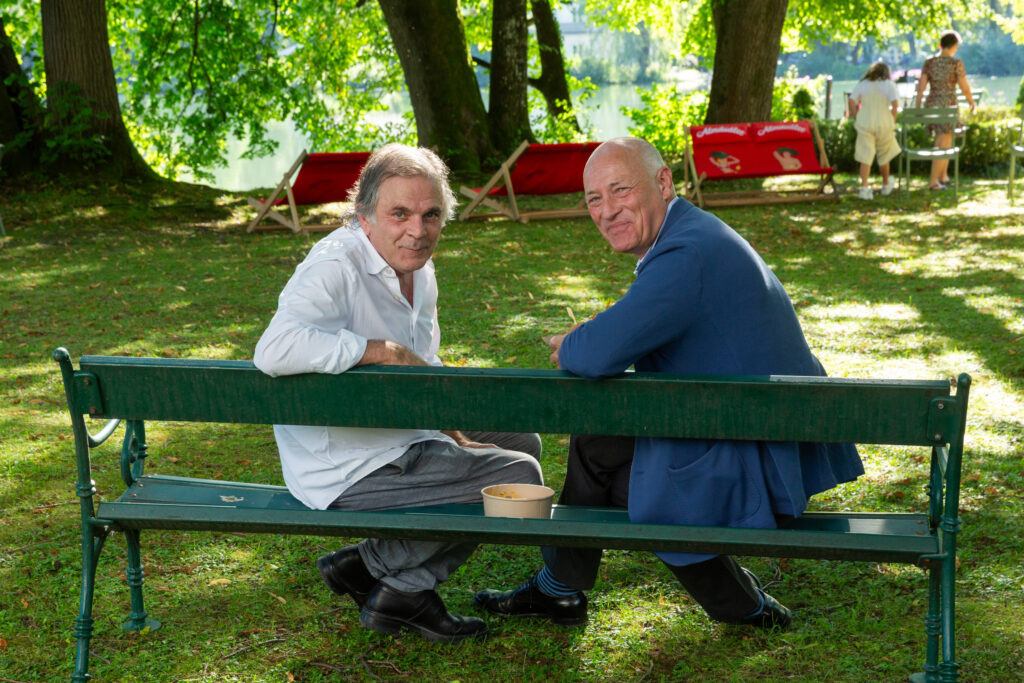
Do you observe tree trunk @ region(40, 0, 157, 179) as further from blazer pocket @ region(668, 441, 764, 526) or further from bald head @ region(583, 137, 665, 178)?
blazer pocket @ region(668, 441, 764, 526)

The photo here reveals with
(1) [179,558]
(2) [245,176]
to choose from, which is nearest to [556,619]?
(1) [179,558]

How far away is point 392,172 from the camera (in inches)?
129

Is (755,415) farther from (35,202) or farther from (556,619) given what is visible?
(35,202)

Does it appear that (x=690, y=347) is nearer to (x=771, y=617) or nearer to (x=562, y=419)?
(x=562, y=419)

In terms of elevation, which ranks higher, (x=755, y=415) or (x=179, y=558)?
(x=755, y=415)

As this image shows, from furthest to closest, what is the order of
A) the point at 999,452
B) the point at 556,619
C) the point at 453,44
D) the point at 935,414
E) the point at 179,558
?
the point at 453,44, the point at 999,452, the point at 179,558, the point at 556,619, the point at 935,414

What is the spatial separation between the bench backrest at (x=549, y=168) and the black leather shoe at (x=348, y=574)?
9.97m

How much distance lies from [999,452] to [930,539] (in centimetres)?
251

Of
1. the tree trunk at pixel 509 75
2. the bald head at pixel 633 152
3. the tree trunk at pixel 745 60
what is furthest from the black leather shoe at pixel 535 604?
the tree trunk at pixel 745 60

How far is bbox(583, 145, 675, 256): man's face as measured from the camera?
3141mm

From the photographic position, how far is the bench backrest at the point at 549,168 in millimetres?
13141

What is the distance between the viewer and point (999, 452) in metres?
4.96

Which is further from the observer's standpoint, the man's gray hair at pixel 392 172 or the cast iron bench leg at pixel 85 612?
the man's gray hair at pixel 392 172

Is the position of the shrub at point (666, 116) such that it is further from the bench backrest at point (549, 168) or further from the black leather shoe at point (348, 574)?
the black leather shoe at point (348, 574)
